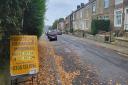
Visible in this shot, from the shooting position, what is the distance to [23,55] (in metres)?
7.10

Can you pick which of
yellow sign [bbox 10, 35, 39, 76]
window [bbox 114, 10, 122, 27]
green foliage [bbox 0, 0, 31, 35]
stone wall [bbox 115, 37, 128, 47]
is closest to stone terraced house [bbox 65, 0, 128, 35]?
window [bbox 114, 10, 122, 27]

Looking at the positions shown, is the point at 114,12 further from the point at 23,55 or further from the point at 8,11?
the point at 8,11

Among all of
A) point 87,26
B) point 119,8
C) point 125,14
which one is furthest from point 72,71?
point 87,26

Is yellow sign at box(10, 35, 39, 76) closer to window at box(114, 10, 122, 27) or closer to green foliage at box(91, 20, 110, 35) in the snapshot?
window at box(114, 10, 122, 27)

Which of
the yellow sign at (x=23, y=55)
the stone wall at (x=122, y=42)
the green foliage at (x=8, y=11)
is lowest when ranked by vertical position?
the stone wall at (x=122, y=42)

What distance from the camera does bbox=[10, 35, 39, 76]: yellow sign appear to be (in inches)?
271

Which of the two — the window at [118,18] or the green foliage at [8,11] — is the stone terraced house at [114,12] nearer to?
the window at [118,18]

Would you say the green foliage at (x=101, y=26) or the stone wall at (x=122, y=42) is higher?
the green foliage at (x=101, y=26)

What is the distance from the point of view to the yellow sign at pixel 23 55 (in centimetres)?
688

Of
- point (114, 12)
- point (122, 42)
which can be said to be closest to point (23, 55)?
point (122, 42)

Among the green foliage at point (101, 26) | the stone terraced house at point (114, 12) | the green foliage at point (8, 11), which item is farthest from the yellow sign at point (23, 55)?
the green foliage at point (101, 26)

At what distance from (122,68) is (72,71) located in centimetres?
294

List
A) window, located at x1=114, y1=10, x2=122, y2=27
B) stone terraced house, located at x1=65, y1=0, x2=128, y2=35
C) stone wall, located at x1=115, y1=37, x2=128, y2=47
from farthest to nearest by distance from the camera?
window, located at x1=114, y1=10, x2=122, y2=27 → stone terraced house, located at x1=65, y1=0, x2=128, y2=35 → stone wall, located at x1=115, y1=37, x2=128, y2=47

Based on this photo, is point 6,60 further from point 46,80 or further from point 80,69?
point 80,69
